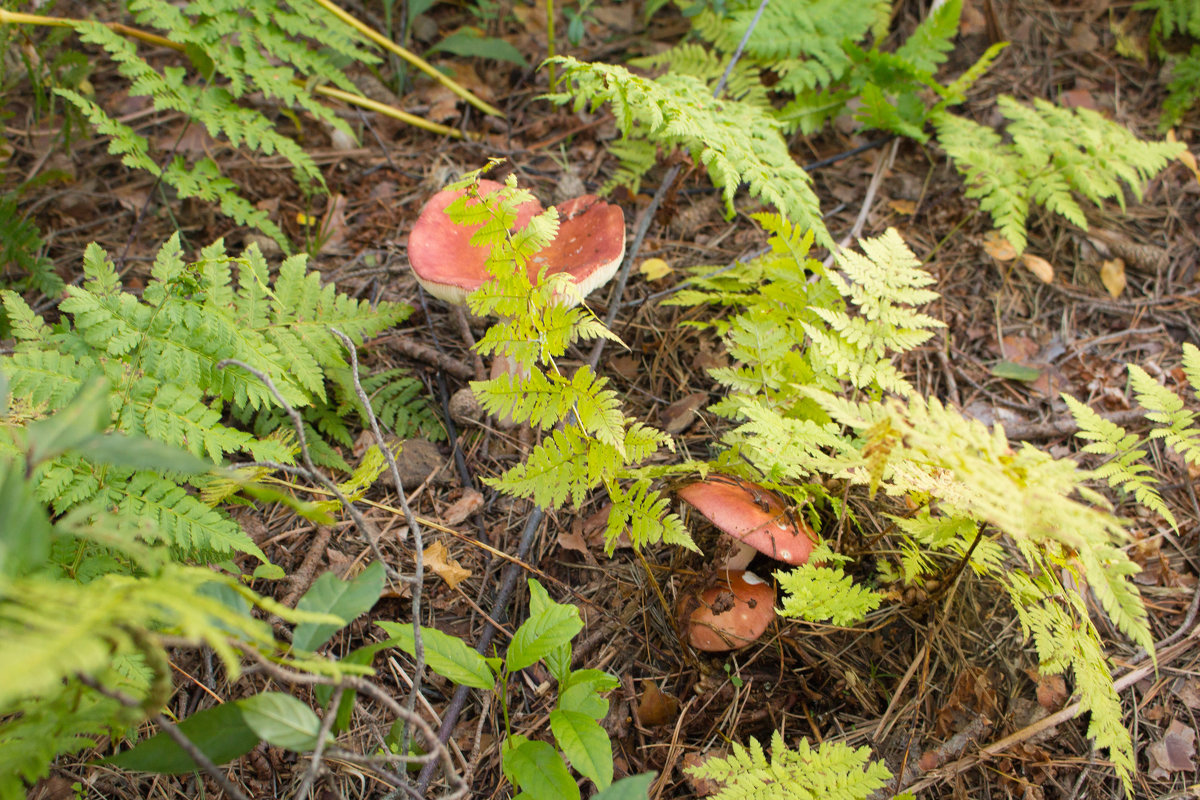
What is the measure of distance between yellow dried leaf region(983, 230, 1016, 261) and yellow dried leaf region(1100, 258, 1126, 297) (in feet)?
1.45

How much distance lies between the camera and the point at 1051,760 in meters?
2.17

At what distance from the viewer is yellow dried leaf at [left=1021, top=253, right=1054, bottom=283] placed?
347 centimetres

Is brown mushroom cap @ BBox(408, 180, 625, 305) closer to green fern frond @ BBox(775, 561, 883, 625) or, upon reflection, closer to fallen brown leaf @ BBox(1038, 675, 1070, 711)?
green fern frond @ BBox(775, 561, 883, 625)

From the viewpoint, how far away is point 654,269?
10.9 ft

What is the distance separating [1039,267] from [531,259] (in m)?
2.61

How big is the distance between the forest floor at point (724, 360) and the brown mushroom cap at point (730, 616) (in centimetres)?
12

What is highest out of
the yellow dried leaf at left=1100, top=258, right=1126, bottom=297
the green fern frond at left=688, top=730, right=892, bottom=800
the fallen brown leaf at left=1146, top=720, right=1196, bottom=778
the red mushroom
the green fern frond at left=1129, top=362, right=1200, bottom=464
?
the red mushroom

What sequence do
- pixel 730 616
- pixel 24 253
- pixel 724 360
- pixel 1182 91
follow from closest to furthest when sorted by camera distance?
pixel 730 616
pixel 24 253
pixel 724 360
pixel 1182 91

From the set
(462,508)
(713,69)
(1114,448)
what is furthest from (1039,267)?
(462,508)

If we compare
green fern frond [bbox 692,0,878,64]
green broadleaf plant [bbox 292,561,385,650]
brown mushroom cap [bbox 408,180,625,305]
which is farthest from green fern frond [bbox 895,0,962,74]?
green broadleaf plant [bbox 292,561,385,650]

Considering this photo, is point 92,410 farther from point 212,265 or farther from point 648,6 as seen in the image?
point 648,6

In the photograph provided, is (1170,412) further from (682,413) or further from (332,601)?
(332,601)

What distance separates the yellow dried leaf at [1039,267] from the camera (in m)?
3.47

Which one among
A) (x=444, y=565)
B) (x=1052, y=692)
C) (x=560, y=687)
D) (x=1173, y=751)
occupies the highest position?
(x=560, y=687)
